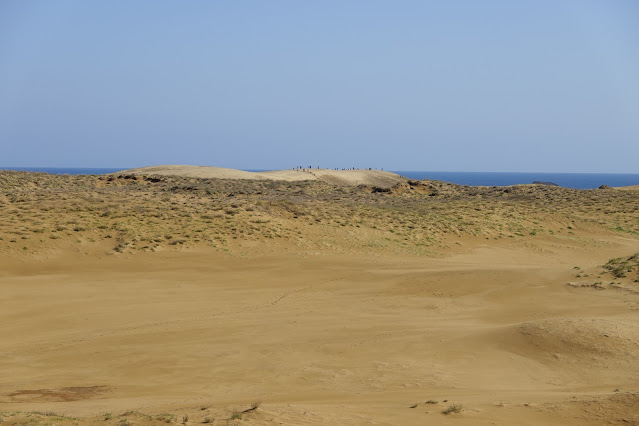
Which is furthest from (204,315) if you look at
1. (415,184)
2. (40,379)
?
(415,184)

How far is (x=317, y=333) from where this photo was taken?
17719 mm

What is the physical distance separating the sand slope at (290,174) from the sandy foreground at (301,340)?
147 ft

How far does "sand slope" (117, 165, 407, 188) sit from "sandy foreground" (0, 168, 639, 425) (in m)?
44.9

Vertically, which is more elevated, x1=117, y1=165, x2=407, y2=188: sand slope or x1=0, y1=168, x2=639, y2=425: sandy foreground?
x1=117, y1=165, x2=407, y2=188: sand slope

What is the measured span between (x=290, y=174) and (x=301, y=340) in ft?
222

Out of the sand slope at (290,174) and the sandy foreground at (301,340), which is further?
the sand slope at (290,174)

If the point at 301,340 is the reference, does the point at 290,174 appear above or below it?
above

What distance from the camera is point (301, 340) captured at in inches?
666

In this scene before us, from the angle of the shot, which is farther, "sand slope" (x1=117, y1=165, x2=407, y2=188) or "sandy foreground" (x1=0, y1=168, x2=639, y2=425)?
"sand slope" (x1=117, y1=165, x2=407, y2=188)

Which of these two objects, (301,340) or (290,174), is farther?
(290,174)

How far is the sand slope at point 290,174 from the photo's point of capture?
76.7 meters

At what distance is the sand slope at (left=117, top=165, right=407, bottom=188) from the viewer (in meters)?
76.7

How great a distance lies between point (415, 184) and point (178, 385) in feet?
202

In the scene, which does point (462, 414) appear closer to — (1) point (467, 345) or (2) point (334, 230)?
(1) point (467, 345)
